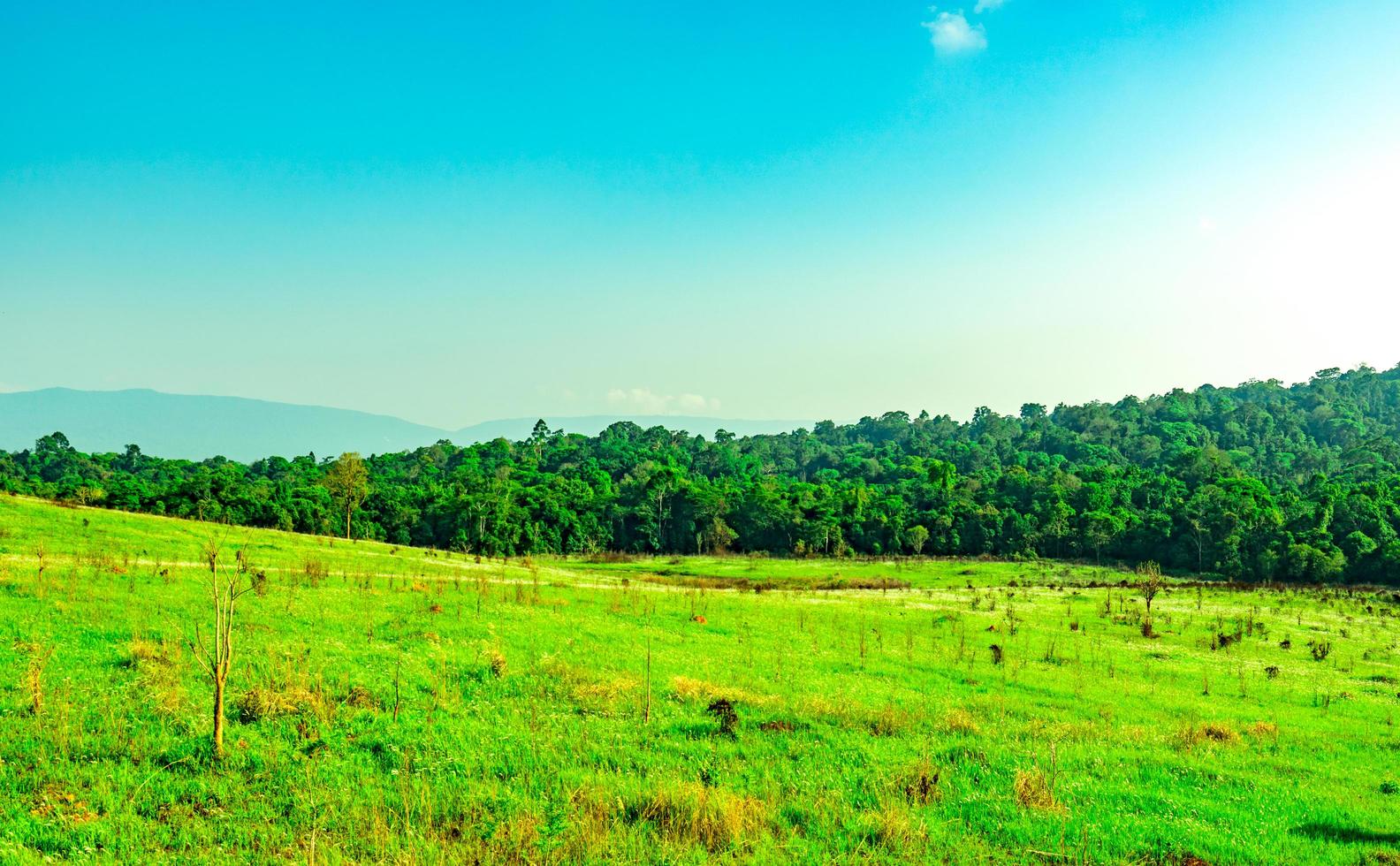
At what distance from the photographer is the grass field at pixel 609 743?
8906 millimetres

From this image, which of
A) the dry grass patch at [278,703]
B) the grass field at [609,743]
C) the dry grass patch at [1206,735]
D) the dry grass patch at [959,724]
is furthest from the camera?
the dry grass patch at [1206,735]

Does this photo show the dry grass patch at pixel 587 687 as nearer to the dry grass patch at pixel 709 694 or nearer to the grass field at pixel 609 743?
the grass field at pixel 609 743

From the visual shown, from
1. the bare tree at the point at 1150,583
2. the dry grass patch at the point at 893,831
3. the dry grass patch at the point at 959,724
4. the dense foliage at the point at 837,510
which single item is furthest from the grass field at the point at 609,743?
the dense foliage at the point at 837,510

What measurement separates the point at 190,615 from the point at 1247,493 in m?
135

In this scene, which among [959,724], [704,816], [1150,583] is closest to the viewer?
[704,816]

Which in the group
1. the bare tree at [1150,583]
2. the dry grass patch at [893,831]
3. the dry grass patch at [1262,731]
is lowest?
the bare tree at [1150,583]

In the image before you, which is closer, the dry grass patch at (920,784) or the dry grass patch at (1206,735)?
the dry grass patch at (920,784)

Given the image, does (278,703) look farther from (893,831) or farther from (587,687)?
(893,831)

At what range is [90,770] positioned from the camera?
31.1 feet

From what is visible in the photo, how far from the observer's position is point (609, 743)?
1211cm

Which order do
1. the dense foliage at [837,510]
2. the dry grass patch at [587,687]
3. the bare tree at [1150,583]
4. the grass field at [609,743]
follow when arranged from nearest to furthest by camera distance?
1. the grass field at [609,743]
2. the dry grass patch at [587,687]
3. the bare tree at [1150,583]
4. the dense foliage at [837,510]

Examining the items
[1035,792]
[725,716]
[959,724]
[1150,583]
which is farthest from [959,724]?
[1150,583]

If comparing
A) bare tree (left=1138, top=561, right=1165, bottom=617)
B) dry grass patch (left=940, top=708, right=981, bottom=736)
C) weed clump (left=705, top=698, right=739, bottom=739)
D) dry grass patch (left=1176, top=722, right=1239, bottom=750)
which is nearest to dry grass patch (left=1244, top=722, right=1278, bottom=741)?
dry grass patch (left=1176, top=722, right=1239, bottom=750)

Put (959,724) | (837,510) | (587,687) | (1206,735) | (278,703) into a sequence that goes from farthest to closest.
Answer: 1. (837,510)
2. (1206,735)
3. (587,687)
4. (959,724)
5. (278,703)
